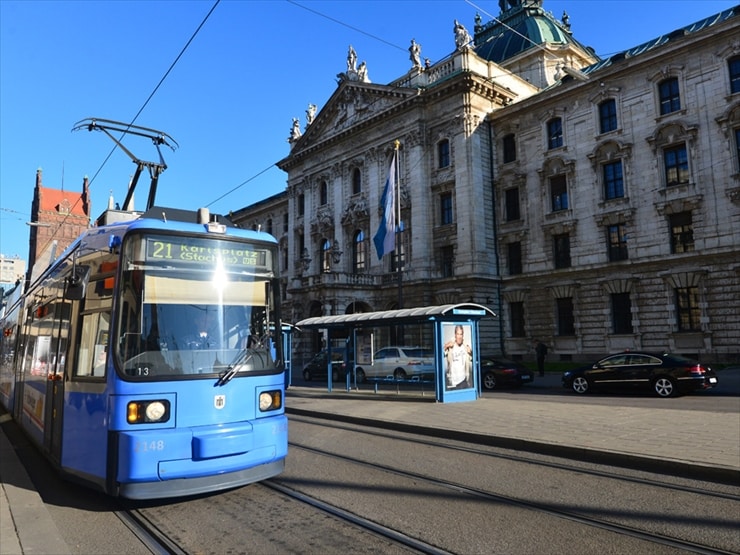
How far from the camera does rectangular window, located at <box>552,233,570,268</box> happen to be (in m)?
32.2

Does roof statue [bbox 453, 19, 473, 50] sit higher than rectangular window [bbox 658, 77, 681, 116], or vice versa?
roof statue [bbox 453, 19, 473, 50]

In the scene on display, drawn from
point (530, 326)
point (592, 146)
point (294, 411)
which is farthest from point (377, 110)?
point (294, 411)

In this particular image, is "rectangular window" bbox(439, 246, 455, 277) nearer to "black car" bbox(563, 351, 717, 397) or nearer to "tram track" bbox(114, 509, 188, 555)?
"black car" bbox(563, 351, 717, 397)

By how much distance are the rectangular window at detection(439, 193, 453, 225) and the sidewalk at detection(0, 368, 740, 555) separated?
871 inches

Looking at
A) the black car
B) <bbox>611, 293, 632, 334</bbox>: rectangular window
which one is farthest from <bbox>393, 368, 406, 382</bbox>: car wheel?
<bbox>611, 293, 632, 334</bbox>: rectangular window

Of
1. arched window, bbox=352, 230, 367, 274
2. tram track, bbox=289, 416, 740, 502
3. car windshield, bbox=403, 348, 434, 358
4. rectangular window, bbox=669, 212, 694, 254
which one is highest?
arched window, bbox=352, 230, 367, 274

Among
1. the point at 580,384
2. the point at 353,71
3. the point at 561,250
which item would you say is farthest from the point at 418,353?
the point at 353,71

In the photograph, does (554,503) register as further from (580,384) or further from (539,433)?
(580,384)

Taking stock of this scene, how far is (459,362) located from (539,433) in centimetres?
645

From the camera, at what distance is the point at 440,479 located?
6.71 meters

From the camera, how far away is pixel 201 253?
19.7ft

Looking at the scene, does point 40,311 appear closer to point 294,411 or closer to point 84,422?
point 84,422

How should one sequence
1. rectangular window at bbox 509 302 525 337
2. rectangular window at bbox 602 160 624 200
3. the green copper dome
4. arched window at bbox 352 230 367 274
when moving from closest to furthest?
1. rectangular window at bbox 602 160 624 200
2. rectangular window at bbox 509 302 525 337
3. arched window at bbox 352 230 367 274
4. the green copper dome

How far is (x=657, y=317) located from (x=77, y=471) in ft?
93.0
